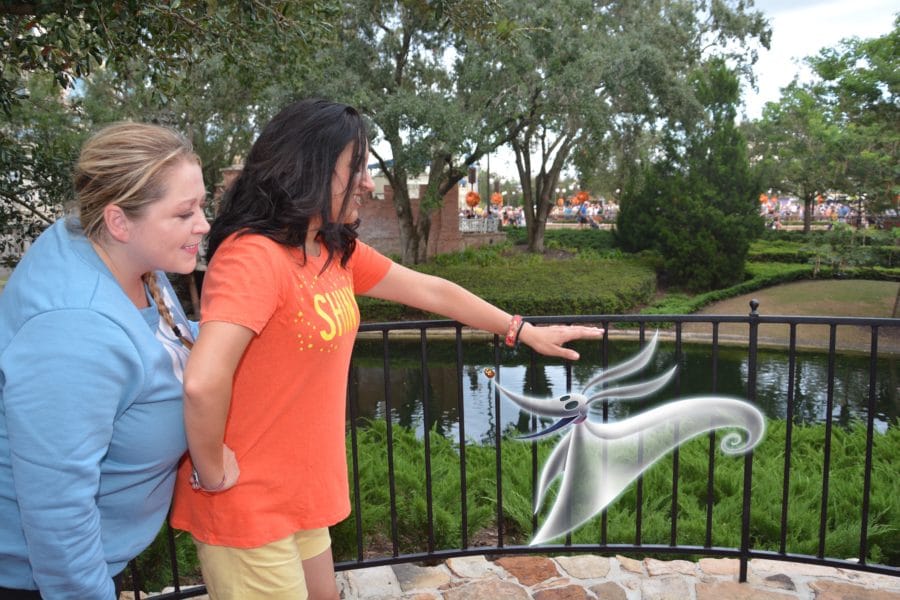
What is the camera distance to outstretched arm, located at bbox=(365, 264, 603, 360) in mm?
1961

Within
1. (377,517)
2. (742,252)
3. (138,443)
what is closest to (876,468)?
(377,517)

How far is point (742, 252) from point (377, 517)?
18342 millimetres

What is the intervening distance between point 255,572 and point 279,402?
0.35 m

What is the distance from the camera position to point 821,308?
57.7ft

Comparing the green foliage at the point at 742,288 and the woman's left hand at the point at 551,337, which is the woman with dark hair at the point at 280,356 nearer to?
the woman's left hand at the point at 551,337

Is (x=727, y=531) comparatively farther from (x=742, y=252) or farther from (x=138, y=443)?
(x=742, y=252)

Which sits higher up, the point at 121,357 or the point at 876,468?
the point at 121,357

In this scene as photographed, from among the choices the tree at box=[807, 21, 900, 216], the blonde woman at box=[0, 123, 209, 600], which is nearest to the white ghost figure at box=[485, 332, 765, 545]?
the blonde woman at box=[0, 123, 209, 600]

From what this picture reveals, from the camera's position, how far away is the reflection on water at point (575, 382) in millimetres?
9180

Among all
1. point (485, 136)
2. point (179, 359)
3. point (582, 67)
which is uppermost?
point (582, 67)

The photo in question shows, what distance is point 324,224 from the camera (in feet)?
4.93

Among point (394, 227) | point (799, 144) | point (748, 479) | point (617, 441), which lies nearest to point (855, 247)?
point (799, 144)

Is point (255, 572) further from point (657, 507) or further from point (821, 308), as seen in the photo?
point (821, 308)

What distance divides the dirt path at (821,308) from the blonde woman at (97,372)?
13914 mm
